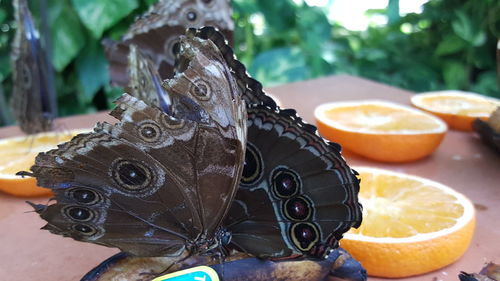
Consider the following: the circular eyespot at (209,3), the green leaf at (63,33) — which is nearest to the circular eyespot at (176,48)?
the circular eyespot at (209,3)

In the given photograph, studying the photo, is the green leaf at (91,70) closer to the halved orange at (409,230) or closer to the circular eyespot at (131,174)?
the halved orange at (409,230)

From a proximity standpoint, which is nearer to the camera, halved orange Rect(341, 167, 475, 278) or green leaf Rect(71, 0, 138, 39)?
halved orange Rect(341, 167, 475, 278)

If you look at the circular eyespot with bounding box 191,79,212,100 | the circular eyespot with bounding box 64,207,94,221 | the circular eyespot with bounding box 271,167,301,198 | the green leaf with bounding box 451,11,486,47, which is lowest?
the circular eyespot with bounding box 64,207,94,221

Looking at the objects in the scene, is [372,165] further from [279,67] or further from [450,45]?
[450,45]

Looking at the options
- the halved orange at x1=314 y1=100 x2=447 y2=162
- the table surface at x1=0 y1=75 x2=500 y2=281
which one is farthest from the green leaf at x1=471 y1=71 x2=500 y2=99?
the halved orange at x1=314 y1=100 x2=447 y2=162

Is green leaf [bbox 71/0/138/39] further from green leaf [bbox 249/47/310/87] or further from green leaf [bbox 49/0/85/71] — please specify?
green leaf [bbox 249/47/310/87]

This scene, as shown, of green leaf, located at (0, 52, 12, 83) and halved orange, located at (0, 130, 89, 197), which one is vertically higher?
green leaf, located at (0, 52, 12, 83)
